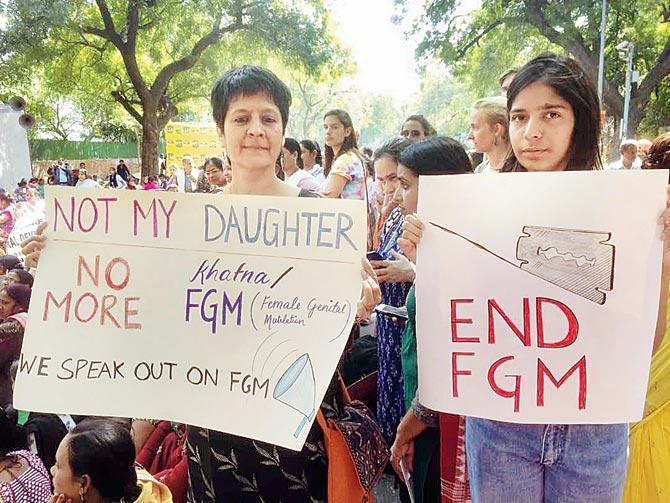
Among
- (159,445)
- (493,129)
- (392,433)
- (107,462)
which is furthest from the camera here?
(493,129)

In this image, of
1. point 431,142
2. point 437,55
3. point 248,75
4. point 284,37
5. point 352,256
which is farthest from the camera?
point 437,55

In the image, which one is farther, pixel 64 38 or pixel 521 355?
pixel 64 38

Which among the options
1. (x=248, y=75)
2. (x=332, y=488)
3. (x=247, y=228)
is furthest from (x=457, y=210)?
(x=332, y=488)

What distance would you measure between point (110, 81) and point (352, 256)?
20366 mm

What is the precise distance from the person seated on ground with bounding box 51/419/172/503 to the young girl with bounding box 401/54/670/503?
45.9 inches

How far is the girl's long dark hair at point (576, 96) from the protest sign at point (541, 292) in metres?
0.15

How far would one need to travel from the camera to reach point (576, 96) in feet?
4.35

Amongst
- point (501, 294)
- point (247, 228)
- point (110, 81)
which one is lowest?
point (501, 294)

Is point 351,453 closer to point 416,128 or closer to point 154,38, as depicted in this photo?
point 416,128

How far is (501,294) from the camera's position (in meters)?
1.29

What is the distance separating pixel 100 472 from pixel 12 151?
1816 cm

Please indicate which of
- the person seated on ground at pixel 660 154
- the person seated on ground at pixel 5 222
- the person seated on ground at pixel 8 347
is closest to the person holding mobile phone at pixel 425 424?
the person seated on ground at pixel 660 154

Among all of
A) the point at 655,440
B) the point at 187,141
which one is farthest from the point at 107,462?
the point at 187,141

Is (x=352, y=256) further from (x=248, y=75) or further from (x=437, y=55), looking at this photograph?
(x=437, y=55)
